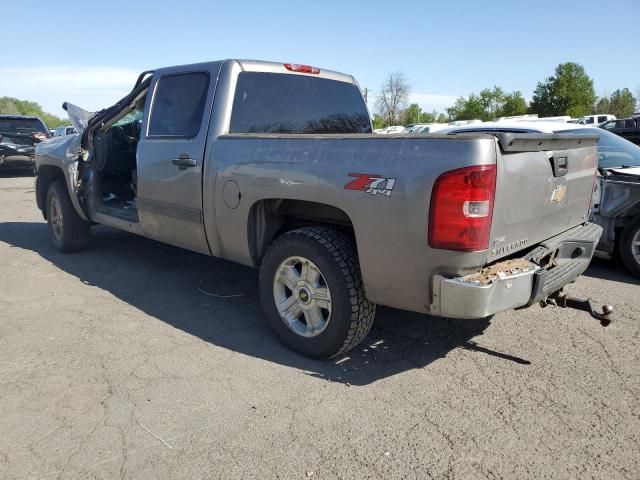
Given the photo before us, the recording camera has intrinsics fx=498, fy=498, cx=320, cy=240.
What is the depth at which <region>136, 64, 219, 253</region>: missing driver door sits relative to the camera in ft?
13.2

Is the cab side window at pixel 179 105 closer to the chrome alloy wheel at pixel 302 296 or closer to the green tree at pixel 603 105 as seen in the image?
the chrome alloy wheel at pixel 302 296

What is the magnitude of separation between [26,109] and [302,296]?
347 ft

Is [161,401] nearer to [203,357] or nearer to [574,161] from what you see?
[203,357]

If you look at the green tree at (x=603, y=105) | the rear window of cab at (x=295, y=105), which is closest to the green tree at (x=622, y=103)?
the green tree at (x=603, y=105)

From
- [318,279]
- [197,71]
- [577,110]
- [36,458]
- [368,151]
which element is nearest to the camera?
[36,458]

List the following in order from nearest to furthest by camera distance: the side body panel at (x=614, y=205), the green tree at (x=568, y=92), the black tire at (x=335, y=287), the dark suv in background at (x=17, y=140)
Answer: the black tire at (x=335, y=287), the side body panel at (x=614, y=205), the dark suv in background at (x=17, y=140), the green tree at (x=568, y=92)

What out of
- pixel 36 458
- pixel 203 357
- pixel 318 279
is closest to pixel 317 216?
pixel 318 279

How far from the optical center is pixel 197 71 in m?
4.20

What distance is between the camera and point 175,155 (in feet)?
13.7

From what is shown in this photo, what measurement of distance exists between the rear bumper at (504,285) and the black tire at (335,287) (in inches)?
21.1

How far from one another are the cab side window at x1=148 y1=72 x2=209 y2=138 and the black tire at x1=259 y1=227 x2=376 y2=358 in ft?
4.65

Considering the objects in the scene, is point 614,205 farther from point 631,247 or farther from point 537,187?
point 537,187

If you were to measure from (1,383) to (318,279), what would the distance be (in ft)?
6.84

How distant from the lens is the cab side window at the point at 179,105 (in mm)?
4125
